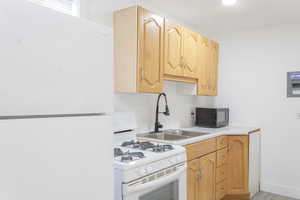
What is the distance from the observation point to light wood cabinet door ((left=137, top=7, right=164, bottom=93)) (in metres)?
2.07

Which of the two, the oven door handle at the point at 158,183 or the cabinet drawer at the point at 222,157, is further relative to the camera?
the cabinet drawer at the point at 222,157

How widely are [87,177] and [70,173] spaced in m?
0.09

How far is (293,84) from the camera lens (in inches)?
122

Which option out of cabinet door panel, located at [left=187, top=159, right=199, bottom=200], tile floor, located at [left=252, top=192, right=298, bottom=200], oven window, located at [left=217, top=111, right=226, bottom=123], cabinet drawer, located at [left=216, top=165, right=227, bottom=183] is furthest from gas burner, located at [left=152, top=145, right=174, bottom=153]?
tile floor, located at [left=252, top=192, right=298, bottom=200]

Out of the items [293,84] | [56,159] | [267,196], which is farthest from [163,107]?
[56,159]

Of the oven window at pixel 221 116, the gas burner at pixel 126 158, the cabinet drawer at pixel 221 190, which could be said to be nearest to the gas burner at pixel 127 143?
the gas burner at pixel 126 158

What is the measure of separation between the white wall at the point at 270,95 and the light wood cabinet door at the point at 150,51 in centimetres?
179

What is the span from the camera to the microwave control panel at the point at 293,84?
3.07 meters

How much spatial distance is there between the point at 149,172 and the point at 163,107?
4.56 ft

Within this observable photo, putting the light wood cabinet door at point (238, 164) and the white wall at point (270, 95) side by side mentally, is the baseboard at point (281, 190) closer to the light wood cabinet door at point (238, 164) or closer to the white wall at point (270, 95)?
the white wall at point (270, 95)

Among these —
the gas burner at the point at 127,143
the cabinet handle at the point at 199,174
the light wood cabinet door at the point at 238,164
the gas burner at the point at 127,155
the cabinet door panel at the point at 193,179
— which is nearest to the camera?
the gas burner at the point at 127,155

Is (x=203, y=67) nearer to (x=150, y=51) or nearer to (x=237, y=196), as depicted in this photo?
(x=150, y=51)

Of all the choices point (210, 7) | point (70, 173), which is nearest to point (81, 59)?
point (70, 173)

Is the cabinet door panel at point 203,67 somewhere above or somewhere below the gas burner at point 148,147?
above
